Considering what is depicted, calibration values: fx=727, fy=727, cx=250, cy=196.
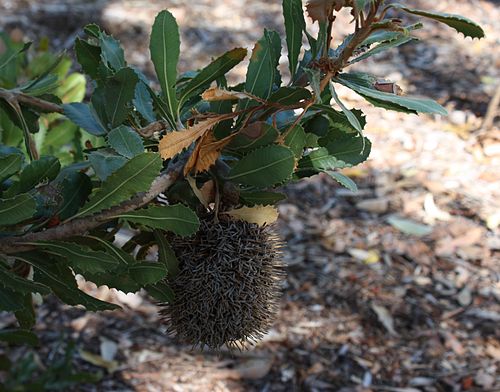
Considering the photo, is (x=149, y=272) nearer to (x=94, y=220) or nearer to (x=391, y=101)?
(x=94, y=220)

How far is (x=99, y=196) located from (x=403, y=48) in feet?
13.4

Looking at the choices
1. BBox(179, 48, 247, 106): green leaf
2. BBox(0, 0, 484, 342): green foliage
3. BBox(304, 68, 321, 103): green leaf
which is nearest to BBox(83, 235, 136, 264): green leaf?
BBox(0, 0, 484, 342): green foliage

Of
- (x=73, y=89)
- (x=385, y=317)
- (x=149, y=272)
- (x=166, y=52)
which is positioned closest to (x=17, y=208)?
(x=149, y=272)

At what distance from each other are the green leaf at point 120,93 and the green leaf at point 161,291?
226 mm

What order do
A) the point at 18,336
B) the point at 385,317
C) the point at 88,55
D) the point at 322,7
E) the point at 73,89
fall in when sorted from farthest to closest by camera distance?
the point at 385,317
the point at 73,89
the point at 18,336
the point at 88,55
the point at 322,7

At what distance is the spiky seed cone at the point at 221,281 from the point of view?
39.9 inches

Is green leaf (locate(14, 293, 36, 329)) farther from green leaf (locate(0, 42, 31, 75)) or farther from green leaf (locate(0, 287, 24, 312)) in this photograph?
green leaf (locate(0, 42, 31, 75))

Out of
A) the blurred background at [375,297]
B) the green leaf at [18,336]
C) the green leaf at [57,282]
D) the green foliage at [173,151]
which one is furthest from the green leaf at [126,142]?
the blurred background at [375,297]

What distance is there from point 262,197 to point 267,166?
0.30 ft

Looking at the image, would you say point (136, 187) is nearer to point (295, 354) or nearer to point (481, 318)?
point (295, 354)

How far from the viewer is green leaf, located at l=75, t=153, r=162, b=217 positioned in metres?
0.86

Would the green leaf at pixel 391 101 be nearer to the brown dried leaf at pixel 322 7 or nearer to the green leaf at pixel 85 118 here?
the brown dried leaf at pixel 322 7

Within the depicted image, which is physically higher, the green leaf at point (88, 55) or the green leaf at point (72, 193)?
the green leaf at point (88, 55)

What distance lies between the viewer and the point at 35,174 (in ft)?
3.16
